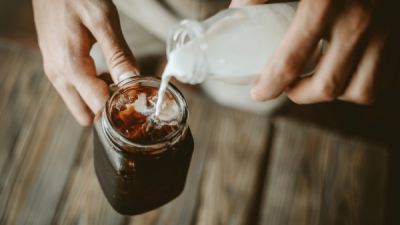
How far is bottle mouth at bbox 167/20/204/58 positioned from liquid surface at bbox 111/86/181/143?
0.31ft

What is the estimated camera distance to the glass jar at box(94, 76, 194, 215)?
40 cm

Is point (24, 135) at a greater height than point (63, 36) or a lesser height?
lesser

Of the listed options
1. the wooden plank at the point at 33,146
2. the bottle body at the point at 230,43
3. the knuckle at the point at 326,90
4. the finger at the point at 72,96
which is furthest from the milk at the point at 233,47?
the wooden plank at the point at 33,146

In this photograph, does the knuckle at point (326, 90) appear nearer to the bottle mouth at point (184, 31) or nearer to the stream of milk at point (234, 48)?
the stream of milk at point (234, 48)

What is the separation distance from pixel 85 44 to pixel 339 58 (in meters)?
0.45

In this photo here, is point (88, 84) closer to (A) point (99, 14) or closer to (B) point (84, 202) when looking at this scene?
(A) point (99, 14)

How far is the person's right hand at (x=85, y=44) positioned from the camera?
19.4 inches

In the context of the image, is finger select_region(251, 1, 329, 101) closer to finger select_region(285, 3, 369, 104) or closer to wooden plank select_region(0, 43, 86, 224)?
finger select_region(285, 3, 369, 104)

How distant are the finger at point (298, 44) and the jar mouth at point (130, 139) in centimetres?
14

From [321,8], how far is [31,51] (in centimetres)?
71

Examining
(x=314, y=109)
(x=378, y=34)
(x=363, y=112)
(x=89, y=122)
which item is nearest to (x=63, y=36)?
(x=89, y=122)

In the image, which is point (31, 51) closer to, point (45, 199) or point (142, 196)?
point (45, 199)

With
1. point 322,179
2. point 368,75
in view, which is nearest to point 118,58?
point 368,75

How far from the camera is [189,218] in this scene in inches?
24.0
